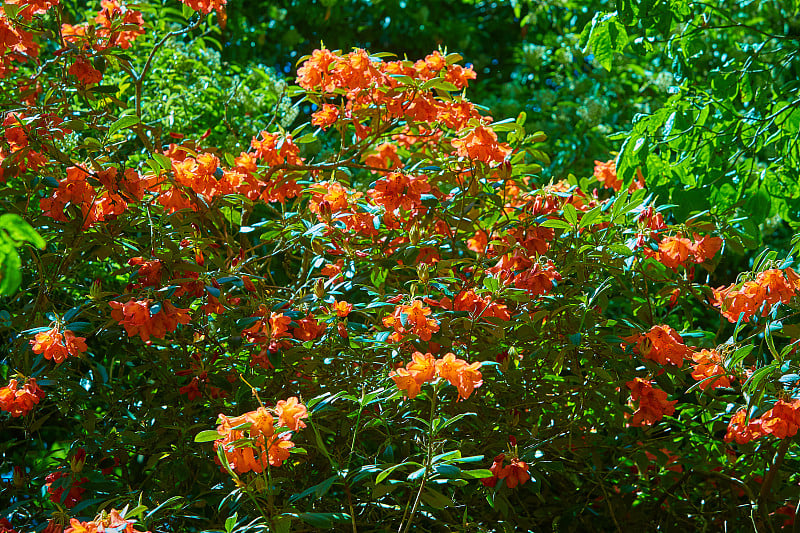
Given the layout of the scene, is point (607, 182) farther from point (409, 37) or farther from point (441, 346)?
point (409, 37)

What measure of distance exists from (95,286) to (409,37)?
12.3 ft

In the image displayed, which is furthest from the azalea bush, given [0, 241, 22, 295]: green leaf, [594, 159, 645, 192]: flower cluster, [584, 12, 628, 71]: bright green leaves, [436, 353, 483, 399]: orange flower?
[0, 241, 22, 295]: green leaf

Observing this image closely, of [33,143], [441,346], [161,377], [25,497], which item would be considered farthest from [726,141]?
[25,497]

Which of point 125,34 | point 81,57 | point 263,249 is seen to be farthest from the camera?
point 263,249

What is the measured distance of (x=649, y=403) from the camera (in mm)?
1564

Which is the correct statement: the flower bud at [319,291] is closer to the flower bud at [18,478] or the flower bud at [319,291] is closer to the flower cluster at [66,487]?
the flower cluster at [66,487]

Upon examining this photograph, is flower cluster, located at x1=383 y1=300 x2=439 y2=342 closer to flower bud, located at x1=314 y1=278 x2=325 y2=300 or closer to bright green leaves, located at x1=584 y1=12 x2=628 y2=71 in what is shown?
flower bud, located at x1=314 y1=278 x2=325 y2=300

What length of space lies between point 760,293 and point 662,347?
0.21 metres

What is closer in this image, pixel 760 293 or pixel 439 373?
pixel 439 373

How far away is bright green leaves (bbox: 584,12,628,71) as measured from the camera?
2.21m

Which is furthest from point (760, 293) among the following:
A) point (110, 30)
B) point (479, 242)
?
point (110, 30)

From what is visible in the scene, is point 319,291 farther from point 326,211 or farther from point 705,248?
point 705,248

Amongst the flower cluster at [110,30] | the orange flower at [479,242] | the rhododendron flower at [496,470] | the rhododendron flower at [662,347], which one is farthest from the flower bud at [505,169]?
the flower cluster at [110,30]

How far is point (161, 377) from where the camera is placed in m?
1.85
